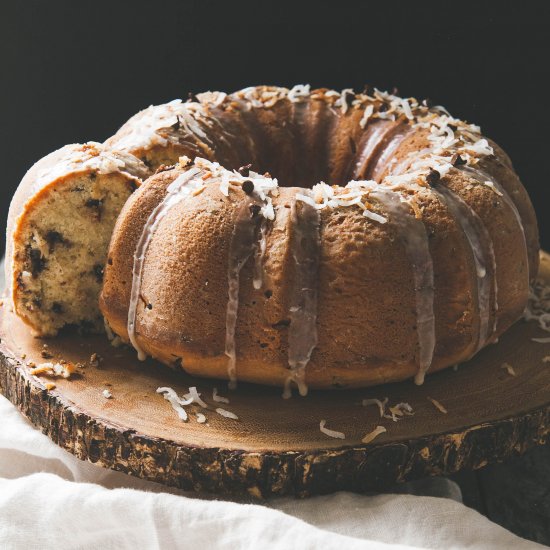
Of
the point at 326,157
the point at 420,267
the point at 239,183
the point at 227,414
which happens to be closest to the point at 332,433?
the point at 227,414

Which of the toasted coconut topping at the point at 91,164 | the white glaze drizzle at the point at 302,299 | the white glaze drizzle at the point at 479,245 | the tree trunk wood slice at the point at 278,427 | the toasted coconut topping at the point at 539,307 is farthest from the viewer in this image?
the toasted coconut topping at the point at 539,307

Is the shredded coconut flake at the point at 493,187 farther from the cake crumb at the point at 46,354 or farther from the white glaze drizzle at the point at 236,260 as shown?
the cake crumb at the point at 46,354

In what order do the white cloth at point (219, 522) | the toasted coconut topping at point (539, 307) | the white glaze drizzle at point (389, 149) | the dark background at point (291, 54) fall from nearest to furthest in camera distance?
the white cloth at point (219, 522) → the toasted coconut topping at point (539, 307) → the white glaze drizzle at point (389, 149) → the dark background at point (291, 54)

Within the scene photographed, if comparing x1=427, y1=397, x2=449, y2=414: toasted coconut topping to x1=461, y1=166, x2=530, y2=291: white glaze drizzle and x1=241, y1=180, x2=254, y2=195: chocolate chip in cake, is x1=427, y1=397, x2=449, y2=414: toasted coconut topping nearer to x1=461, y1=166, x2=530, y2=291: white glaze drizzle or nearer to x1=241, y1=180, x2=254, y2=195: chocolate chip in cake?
x1=461, y1=166, x2=530, y2=291: white glaze drizzle

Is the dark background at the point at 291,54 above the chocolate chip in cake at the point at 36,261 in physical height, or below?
above

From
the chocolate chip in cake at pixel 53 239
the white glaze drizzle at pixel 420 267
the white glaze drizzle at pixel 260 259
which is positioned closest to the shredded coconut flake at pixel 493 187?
the white glaze drizzle at pixel 420 267

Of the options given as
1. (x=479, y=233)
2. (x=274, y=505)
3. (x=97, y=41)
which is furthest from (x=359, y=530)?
(x=97, y=41)

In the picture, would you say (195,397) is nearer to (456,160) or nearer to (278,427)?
(278,427)
